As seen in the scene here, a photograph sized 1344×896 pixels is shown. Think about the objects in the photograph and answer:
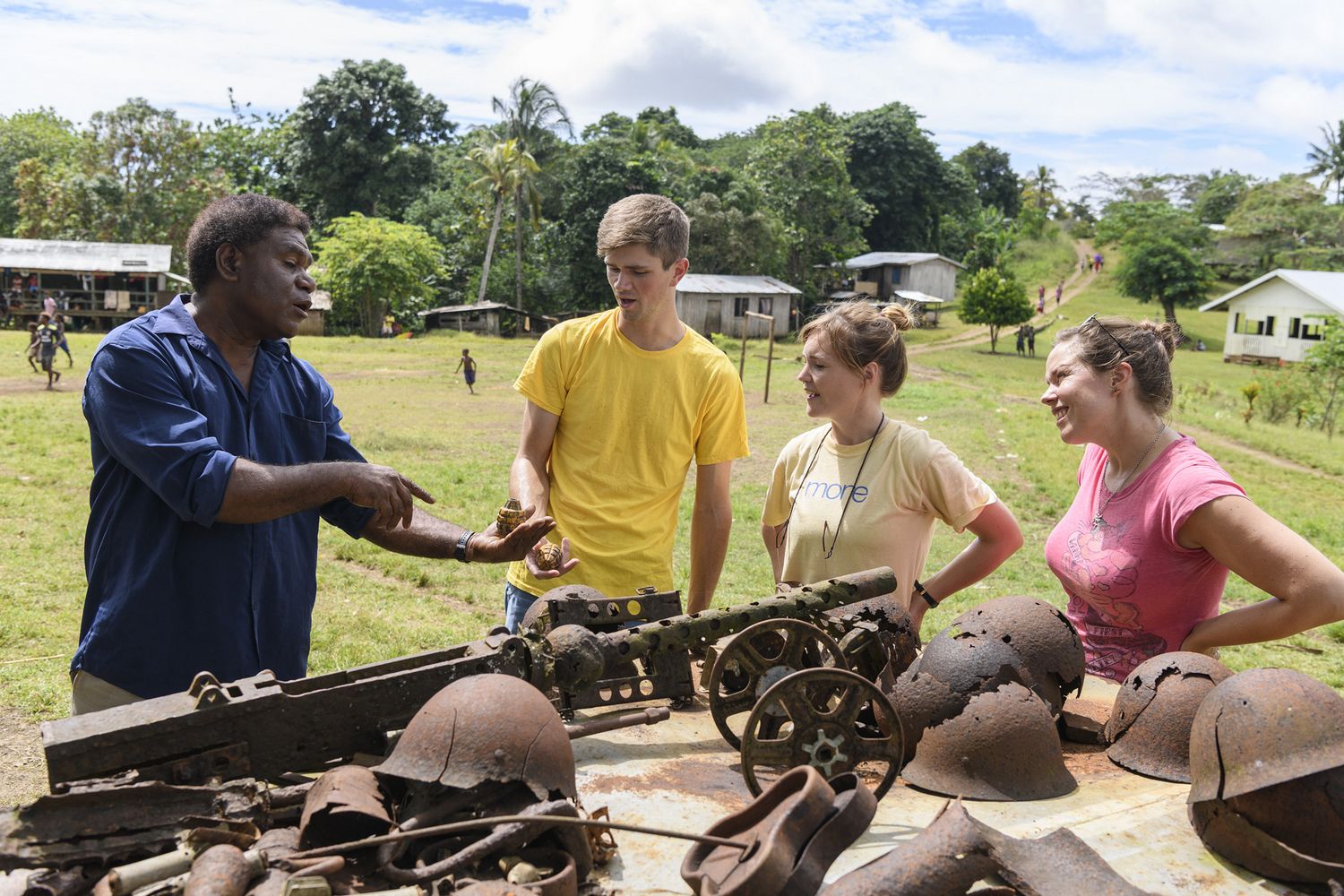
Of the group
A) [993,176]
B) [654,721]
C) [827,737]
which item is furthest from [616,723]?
[993,176]

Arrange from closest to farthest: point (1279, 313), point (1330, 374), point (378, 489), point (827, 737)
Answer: point (827, 737), point (378, 489), point (1330, 374), point (1279, 313)

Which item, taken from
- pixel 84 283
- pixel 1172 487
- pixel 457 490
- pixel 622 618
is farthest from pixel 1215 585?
pixel 84 283

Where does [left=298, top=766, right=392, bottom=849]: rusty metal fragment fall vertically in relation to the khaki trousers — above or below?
above

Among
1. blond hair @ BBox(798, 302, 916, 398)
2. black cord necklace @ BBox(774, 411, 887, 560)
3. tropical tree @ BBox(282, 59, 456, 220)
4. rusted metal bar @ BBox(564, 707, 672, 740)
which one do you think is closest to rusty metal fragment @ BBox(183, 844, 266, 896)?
rusted metal bar @ BBox(564, 707, 672, 740)

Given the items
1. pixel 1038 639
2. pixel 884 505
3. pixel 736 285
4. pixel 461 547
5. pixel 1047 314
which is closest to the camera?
pixel 1038 639

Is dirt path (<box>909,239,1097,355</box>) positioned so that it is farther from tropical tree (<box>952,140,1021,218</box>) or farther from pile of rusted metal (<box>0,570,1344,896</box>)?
pile of rusted metal (<box>0,570,1344,896</box>)

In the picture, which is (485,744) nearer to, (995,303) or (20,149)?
(995,303)

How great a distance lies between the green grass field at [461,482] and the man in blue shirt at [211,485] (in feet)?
0.57

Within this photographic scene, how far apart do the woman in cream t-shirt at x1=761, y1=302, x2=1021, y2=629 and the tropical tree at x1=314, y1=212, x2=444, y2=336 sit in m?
42.6

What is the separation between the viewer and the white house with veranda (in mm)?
44094

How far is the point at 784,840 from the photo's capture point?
2.21 m

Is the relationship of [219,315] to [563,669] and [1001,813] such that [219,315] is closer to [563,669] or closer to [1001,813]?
[563,669]

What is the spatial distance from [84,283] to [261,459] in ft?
152

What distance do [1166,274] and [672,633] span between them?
57068 mm
